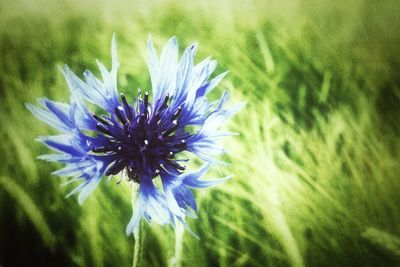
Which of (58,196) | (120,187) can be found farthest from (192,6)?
(58,196)


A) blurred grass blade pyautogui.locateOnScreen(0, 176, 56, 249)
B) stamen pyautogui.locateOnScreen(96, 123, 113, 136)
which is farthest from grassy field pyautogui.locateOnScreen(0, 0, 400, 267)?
stamen pyautogui.locateOnScreen(96, 123, 113, 136)

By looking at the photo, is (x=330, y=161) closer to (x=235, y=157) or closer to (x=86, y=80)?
(x=235, y=157)

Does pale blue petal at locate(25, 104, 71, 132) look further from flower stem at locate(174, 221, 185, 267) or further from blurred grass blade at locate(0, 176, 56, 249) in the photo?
flower stem at locate(174, 221, 185, 267)

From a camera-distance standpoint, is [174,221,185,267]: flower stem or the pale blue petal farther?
[174,221,185,267]: flower stem

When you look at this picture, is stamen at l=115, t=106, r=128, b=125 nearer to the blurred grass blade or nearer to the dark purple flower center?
the dark purple flower center

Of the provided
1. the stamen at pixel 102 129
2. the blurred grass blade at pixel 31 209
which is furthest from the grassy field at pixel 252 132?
the stamen at pixel 102 129

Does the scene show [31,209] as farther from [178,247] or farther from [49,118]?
[178,247]

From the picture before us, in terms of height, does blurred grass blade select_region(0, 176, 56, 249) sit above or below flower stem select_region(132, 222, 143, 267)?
above

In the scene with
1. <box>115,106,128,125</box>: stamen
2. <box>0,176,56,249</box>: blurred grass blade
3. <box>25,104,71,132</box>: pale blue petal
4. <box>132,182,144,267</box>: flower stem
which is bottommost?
<box>132,182,144,267</box>: flower stem
